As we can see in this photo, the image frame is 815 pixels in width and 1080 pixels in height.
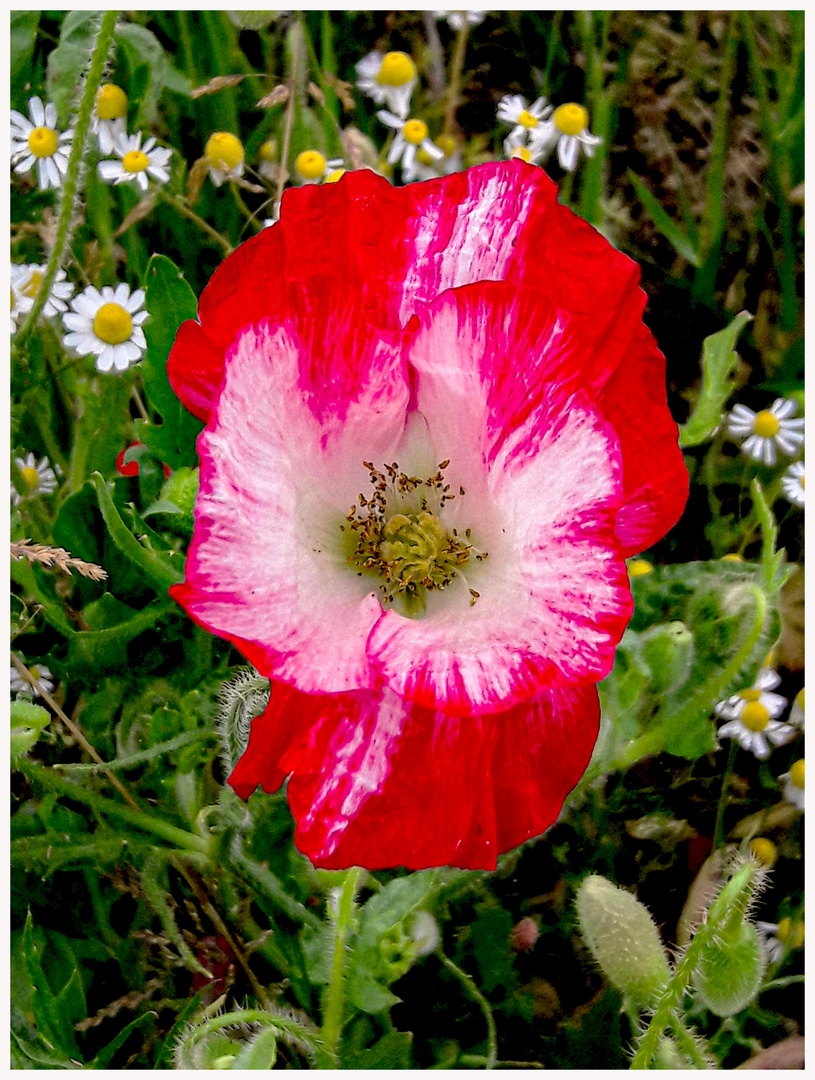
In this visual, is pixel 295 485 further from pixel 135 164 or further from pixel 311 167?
pixel 135 164

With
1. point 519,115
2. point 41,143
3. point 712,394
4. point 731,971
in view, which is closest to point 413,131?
point 519,115

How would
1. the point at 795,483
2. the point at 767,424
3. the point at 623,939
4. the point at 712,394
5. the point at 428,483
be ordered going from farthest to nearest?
the point at 767,424 → the point at 795,483 → the point at 712,394 → the point at 623,939 → the point at 428,483

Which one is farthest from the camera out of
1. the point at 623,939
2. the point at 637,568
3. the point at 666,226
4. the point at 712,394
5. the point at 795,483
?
the point at 666,226

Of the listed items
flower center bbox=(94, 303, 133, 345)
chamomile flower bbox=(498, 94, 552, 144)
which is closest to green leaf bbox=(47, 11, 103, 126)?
flower center bbox=(94, 303, 133, 345)

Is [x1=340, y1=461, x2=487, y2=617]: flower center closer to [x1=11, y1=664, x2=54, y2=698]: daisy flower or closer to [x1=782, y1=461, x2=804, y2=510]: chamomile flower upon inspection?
[x1=11, y1=664, x2=54, y2=698]: daisy flower

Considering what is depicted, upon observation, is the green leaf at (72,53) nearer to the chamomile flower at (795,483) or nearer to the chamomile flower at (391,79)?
the chamomile flower at (391,79)
